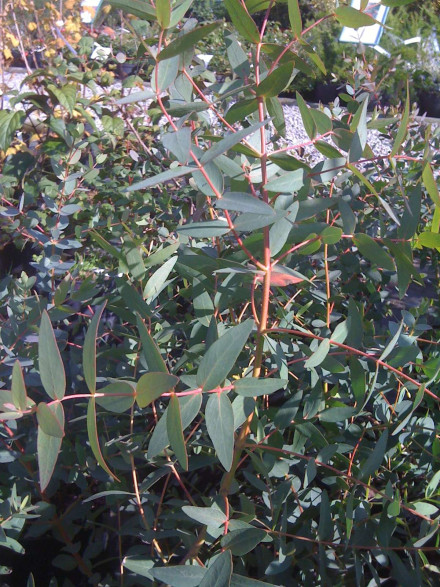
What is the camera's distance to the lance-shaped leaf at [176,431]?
1.75 feet

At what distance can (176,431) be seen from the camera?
542mm

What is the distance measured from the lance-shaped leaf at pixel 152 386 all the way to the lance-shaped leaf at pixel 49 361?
0.30ft

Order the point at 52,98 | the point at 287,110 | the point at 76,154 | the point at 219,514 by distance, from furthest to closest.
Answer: the point at 287,110
the point at 52,98
the point at 76,154
the point at 219,514

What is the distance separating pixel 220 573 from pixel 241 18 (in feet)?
1.97

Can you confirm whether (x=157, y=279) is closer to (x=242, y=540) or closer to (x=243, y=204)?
(x=243, y=204)

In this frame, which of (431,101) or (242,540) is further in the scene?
(431,101)

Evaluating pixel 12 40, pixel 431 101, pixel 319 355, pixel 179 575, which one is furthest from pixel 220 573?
pixel 431 101

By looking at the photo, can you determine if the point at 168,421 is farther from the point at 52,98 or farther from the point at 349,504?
the point at 52,98

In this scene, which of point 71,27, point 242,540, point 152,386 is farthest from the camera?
point 71,27

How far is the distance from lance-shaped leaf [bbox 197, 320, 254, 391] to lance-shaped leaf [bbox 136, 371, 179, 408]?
61mm

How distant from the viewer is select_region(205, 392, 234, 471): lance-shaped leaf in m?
0.56

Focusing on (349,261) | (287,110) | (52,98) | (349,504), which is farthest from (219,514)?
(287,110)

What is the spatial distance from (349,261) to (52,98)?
1.79 m

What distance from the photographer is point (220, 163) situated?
694 millimetres
